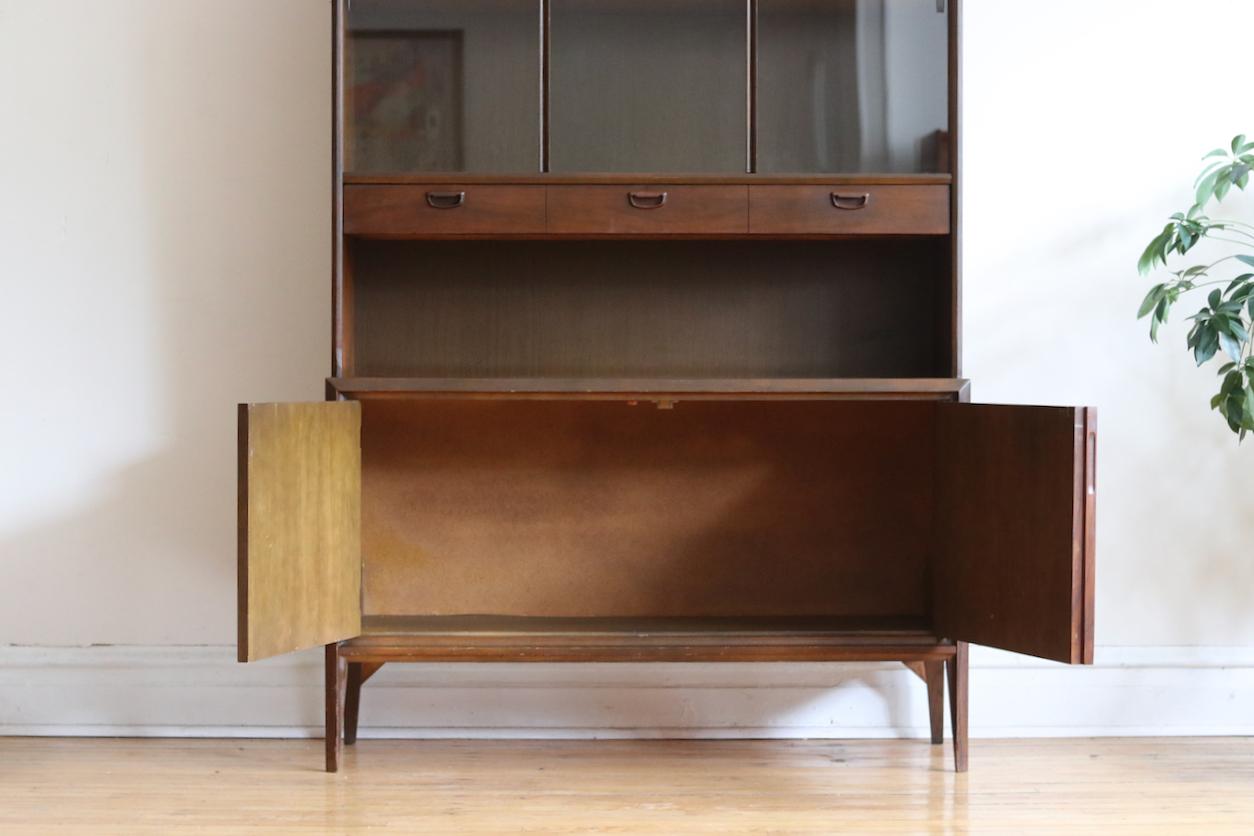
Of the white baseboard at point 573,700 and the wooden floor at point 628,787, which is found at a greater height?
Answer: the white baseboard at point 573,700

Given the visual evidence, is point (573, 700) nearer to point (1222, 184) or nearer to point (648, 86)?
point (648, 86)

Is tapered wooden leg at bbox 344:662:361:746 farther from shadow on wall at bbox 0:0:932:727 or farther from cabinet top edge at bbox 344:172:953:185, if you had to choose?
cabinet top edge at bbox 344:172:953:185

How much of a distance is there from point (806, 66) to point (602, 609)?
3.98 feet

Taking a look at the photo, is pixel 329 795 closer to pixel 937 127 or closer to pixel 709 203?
pixel 709 203

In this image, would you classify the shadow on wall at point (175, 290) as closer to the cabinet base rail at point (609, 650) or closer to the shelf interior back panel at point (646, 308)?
the shelf interior back panel at point (646, 308)

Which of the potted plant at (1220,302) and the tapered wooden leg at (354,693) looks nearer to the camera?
the potted plant at (1220,302)

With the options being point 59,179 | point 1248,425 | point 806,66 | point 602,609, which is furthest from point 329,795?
point 1248,425

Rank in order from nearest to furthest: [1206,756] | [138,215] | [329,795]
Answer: [329,795] < [1206,756] < [138,215]

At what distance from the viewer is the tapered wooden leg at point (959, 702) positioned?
202 centimetres

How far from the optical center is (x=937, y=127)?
201 cm

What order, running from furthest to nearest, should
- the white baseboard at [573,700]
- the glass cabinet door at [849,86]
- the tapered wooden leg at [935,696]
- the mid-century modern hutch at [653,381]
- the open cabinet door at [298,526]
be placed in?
1. the white baseboard at [573,700]
2. the tapered wooden leg at [935,696]
3. the glass cabinet door at [849,86]
4. the mid-century modern hutch at [653,381]
5. the open cabinet door at [298,526]

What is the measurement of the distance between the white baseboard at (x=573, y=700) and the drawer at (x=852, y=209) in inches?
39.4

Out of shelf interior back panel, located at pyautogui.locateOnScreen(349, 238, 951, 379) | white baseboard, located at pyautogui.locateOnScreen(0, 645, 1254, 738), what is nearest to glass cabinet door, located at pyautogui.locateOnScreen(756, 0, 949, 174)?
shelf interior back panel, located at pyautogui.locateOnScreen(349, 238, 951, 379)

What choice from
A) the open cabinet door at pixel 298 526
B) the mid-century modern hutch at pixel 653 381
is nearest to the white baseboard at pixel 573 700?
the mid-century modern hutch at pixel 653 381
